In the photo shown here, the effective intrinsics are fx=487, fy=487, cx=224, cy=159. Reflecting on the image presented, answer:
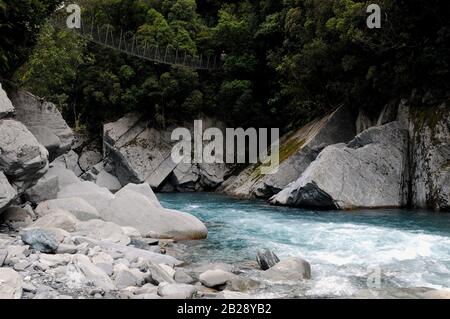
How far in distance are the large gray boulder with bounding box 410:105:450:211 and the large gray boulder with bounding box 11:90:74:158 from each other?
39.0ft

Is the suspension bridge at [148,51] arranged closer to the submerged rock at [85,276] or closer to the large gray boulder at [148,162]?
the large gray boulder at [148,162]

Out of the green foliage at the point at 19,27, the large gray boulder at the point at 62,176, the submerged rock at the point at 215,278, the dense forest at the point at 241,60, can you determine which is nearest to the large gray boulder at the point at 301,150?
the dense forest at the point at 241,60

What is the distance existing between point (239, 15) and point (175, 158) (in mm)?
10643

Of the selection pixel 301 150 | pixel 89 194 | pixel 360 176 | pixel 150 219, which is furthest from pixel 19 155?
pixel 301 150

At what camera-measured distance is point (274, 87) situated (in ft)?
96.0

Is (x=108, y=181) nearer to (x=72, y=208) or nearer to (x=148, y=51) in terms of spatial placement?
(x=148, y=51)

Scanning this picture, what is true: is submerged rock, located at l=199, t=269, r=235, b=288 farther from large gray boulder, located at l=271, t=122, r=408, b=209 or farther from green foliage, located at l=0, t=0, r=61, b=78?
large gray boulder, located at l=271, t=122, r=408, b=209

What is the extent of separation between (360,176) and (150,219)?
8.75 m

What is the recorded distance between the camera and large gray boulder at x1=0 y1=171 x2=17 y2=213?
9422 mm

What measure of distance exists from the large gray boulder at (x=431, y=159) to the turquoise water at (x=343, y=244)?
44.9 inches

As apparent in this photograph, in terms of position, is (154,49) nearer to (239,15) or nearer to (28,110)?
(239,15)

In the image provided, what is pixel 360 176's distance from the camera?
1727cm

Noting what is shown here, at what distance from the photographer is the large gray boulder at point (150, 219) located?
11.3 metres

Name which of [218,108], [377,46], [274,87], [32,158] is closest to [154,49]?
[218,108]
